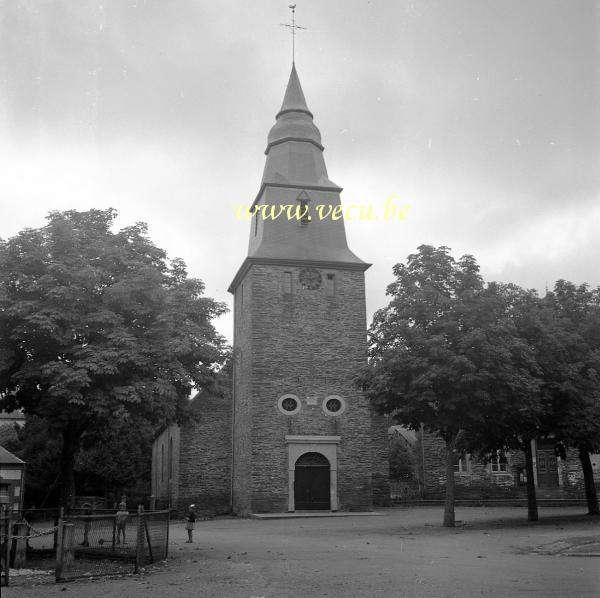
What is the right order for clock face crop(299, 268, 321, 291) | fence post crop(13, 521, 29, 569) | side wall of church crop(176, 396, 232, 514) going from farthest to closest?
side wall of church crop(176, 396, 232, 514), clock face crop(299, 268, 321, 291), fence post crop(13, 521, 29, 569)

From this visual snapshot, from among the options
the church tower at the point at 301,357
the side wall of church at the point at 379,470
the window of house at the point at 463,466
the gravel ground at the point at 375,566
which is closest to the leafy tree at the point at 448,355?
→ the gravel ground at the point at 375,566

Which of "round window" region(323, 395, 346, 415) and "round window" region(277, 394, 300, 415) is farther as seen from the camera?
"round window" region(323, 395, 346, 415)

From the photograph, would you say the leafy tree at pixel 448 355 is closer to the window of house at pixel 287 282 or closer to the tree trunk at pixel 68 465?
the tree trunk at pixel 68 465

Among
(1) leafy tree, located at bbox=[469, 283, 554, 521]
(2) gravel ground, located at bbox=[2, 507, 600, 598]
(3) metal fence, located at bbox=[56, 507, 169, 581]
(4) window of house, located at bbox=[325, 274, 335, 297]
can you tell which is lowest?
(2) gravel ground, located at bbox=[2, 507, 600, 598]

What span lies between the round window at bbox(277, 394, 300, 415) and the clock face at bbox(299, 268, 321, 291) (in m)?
5.36

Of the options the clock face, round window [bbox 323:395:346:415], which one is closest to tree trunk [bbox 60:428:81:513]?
round window [bbox 323:395:346:415]

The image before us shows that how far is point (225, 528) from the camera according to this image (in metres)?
26.8

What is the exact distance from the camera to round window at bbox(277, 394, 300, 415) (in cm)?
3366

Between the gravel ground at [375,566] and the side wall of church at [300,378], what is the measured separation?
407 inches

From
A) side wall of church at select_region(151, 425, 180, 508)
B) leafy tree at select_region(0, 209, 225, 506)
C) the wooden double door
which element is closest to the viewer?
leafy tree at select_region(0, 209, 225, 506)

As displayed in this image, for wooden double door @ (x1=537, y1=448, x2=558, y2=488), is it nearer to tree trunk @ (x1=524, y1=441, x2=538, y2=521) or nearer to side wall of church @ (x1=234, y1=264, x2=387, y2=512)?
side wall of church @ (x1=234, y1=264, x2=387, y2=512)

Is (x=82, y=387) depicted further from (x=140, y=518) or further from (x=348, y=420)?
(x=348, y=420)

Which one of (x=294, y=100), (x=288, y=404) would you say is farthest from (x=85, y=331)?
(x=294, y=100)

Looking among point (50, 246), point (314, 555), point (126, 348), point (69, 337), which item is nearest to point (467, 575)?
point (314, 555)
